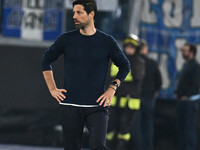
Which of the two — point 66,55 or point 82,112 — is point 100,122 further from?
point 66,55

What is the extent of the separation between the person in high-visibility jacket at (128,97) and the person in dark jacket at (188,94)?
A: 0.79 metres

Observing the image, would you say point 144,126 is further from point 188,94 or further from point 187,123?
point 188,94

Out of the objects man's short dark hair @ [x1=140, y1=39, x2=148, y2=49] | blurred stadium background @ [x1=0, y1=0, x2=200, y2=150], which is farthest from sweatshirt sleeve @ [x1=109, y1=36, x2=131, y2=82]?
blurred stadium background @ [x1=0, y1=0, x2=200, y2=150]

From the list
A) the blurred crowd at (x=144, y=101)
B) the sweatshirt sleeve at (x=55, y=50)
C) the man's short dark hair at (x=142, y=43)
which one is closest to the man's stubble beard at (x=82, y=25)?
the sweatshirt sleeve at (x=55, y=50)

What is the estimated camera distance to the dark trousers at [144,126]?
34.7 feet

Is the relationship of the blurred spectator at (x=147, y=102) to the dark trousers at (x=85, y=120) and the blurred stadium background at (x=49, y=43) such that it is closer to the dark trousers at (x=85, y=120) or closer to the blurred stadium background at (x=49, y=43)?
the blurred stadium background at (x=49, y=43)

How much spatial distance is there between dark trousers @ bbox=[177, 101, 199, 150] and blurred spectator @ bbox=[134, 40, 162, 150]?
47 cm

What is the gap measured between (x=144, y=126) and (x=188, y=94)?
3.34ft

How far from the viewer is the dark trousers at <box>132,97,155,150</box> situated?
1057 cm

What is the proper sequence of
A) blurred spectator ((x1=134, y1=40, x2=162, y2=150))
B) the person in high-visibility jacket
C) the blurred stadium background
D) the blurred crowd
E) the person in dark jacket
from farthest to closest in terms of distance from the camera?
the blurred stadium background
blurred spectator ((x1=134, y1=40, x2=162, y2=150))
the person in dark jacket
the blurred crowd
the person in high-visibility jacket

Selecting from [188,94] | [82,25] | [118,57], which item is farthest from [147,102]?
[82,25]

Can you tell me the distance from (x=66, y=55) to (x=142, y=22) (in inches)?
202

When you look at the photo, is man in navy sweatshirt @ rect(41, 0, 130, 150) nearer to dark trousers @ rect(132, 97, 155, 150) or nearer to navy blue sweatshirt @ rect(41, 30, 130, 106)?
navy blue sweatshirt @ rect(41, 30, 130, 106)

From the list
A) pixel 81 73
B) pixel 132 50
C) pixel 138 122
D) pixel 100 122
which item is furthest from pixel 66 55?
pixel 138 122
